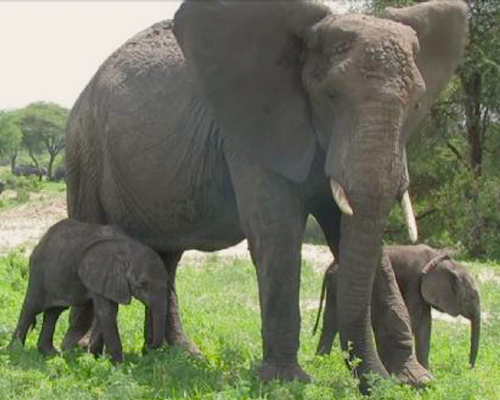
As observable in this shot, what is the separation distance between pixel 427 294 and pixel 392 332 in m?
1.39

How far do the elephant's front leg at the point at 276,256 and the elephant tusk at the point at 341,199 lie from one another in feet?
2.05

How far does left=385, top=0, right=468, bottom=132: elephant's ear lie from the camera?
5.42 m

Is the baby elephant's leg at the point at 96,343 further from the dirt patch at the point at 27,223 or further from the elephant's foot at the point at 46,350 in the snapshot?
the dirt patch at the point at 27,223

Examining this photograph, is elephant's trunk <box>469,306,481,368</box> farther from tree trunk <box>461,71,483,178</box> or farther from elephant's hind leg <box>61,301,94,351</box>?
tree trunk <box>461,71,483,178</box>

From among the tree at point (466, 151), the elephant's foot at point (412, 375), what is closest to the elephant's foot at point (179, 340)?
the elephant's foot at point (412, 375)

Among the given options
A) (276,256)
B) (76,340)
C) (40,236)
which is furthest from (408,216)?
(40,236)

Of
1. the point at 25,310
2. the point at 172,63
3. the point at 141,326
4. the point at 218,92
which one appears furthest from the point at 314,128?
the point at 141,326

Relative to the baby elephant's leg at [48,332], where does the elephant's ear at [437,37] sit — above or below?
above

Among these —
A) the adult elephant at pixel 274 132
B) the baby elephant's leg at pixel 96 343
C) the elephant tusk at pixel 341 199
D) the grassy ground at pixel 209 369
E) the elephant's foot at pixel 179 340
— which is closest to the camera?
the elephant tusk at pixel 341 199

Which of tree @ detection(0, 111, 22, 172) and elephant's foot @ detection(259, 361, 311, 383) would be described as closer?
elephant's foot @ detection(259, 361, 311, 383)

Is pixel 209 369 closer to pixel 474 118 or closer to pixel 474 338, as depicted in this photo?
pixel 474 338

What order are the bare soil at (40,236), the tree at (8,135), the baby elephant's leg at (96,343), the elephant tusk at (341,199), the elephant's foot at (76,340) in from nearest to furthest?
the elephant tusk at (341,199)
the baby elephant's leg at (96,343)
the elephant's foot at (76,340)
the bare soil at (40,236)
the tree at (8,135)

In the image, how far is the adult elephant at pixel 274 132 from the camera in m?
4.45

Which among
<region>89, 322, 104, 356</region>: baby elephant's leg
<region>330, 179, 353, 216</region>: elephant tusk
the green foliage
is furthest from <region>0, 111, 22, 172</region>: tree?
<region>330, 179, 353, 216</region>: elephant tusk
